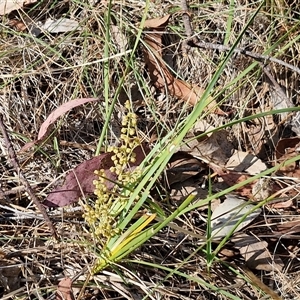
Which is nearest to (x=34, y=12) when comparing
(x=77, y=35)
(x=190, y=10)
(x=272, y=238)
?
(x=77, y=35)

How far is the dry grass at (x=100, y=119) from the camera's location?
1510 millimetres

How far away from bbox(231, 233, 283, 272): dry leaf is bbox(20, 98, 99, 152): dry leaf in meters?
0.54

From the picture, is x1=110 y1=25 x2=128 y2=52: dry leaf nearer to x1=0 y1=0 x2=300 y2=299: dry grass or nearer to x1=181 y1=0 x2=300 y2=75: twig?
x1=0 y1=0 x2=300 y2=299: dry grass

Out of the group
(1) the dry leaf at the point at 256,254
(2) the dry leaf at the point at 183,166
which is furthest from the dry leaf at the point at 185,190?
(1) the dry leaf at the point at 256,254

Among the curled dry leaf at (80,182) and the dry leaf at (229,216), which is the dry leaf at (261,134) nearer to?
the dry leaf at (229,216)

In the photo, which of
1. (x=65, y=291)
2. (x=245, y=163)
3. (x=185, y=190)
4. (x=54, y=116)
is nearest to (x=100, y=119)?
(x=54, y=116)

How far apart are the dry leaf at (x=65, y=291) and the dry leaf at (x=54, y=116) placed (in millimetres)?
376

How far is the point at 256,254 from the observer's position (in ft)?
5.18

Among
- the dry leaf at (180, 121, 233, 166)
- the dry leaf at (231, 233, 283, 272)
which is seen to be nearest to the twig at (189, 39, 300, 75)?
the dry leaf at (180, 121, 233, 166)

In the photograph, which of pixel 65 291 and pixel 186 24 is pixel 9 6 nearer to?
pixel 186 24

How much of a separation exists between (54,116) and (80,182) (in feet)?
0.66

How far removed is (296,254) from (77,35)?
93cm

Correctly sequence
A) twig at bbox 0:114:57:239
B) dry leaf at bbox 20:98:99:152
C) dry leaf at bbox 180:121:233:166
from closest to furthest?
twig at bbox 0:114:57:239 → dry leaf at bbox 20:98:99:152 → dry leaf at bbox 180:121:233:166

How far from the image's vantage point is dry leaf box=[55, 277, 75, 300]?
143 cm
